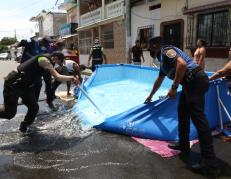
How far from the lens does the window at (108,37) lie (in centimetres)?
2184

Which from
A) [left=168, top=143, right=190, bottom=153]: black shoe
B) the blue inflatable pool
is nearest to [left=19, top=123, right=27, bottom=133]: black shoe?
the blue inflatable pool

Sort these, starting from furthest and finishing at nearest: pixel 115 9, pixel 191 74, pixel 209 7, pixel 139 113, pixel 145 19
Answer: pixel 115 9 → pixel 145 19 → pixel 209 7 → pixel 139 113 → pixel 191 74

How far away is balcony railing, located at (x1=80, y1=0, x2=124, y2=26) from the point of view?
2015cm

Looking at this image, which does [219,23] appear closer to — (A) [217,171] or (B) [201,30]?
(B) [201,30]

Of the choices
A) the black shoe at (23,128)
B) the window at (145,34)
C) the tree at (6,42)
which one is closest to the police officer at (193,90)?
the black shoe at (23,128)

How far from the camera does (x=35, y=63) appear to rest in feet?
17.9

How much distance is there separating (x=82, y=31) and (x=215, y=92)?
24.3m

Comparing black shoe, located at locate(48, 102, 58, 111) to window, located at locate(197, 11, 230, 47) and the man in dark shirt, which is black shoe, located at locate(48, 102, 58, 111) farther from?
window, located at locate(197, 11, 230, 47)

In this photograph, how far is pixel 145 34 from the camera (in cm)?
1722

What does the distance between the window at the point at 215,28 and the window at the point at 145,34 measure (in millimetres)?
4014

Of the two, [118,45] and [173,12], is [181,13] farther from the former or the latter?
[118,45]

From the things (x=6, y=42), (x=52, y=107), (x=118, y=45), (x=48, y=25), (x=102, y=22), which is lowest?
(x=52, y=107)

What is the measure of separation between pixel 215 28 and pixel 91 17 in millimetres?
14981

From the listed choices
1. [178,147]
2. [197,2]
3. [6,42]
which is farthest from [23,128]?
[6,42]
